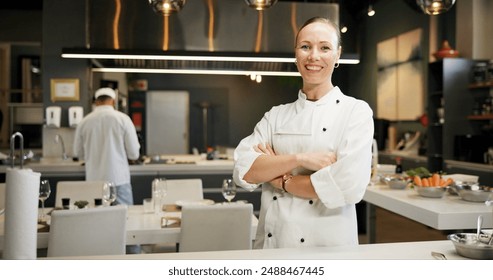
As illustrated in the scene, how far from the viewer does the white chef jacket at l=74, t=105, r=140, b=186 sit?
3.70 m

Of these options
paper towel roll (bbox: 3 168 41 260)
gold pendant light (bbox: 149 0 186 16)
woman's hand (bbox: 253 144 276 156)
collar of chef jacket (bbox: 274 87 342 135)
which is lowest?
paper towel roll (bbox: 3 168 41 260)

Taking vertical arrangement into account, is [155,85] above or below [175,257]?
above

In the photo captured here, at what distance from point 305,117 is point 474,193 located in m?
1.23

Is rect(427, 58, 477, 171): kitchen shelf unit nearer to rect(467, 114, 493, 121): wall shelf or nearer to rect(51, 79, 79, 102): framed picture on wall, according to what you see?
rect(467, 114, 493, 121): wall shelf

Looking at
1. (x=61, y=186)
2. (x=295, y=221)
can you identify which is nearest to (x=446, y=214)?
(x=295, y=221)

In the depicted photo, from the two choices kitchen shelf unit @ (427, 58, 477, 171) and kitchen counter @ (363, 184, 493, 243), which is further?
kitchen shelf unit @ (427, 58, 477, 171)

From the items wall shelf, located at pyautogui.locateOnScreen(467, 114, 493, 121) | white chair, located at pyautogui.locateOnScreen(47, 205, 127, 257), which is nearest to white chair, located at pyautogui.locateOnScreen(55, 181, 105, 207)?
white chair, located at pyautogui.locateOnScreen(47, 205, 127, 257)

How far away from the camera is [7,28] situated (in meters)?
5.77

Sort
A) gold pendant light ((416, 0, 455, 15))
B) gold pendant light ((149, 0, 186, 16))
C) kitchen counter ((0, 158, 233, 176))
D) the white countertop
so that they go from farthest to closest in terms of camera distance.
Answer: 1. kitchen counter ((0, 158, 233, 176))
2. gold pendant light ((149, 0, 186, 16))
3. gold pendant light ((416, 0, 455, 15))
4. the white countertop

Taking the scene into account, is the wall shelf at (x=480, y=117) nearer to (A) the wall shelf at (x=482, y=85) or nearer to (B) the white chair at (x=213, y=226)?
(A) the wall shelf at (x=482, y=85)

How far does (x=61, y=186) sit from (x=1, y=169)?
1.36 metres

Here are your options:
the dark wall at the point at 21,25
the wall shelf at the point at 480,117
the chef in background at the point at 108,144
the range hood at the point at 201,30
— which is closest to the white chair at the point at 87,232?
the chef in background at the point at 108,144

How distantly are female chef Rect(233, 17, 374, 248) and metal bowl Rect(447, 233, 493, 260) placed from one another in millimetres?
254

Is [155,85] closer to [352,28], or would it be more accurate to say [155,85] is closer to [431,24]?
[352,28]
